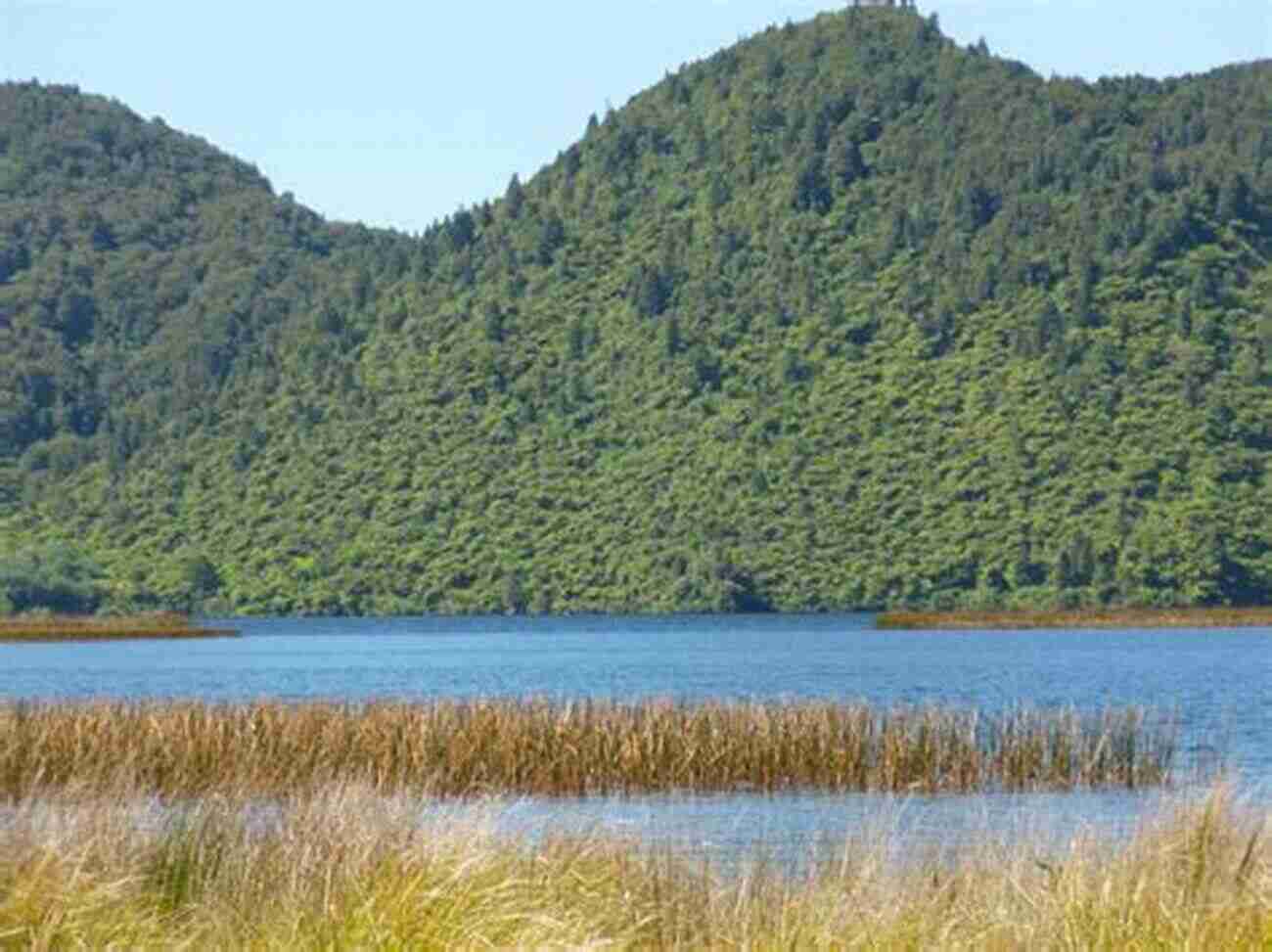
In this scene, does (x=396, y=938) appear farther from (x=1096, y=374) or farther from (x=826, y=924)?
(x=1096, y=374)

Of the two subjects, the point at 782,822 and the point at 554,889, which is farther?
the point at 782,822

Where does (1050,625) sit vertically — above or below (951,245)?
below

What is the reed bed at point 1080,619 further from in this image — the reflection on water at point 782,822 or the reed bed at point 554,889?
the reed bed at point 554,889

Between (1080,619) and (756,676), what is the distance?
171ft

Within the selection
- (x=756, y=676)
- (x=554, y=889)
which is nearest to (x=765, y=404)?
(x=756, y=676)

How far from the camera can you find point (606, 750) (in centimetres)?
3366

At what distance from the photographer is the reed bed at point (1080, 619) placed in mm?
124688

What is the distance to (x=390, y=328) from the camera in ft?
617

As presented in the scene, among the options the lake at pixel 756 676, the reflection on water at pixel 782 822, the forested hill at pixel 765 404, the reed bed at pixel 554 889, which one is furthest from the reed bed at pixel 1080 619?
the reed bed at pixel 554 889

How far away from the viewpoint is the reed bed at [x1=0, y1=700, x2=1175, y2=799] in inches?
1309

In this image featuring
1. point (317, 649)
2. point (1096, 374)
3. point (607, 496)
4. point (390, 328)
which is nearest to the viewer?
point (317, 649)

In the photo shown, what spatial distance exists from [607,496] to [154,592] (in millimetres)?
27829

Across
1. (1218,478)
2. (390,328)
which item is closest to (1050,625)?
(1218,478)

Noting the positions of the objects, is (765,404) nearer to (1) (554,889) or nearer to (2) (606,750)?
(2) (606,750)
